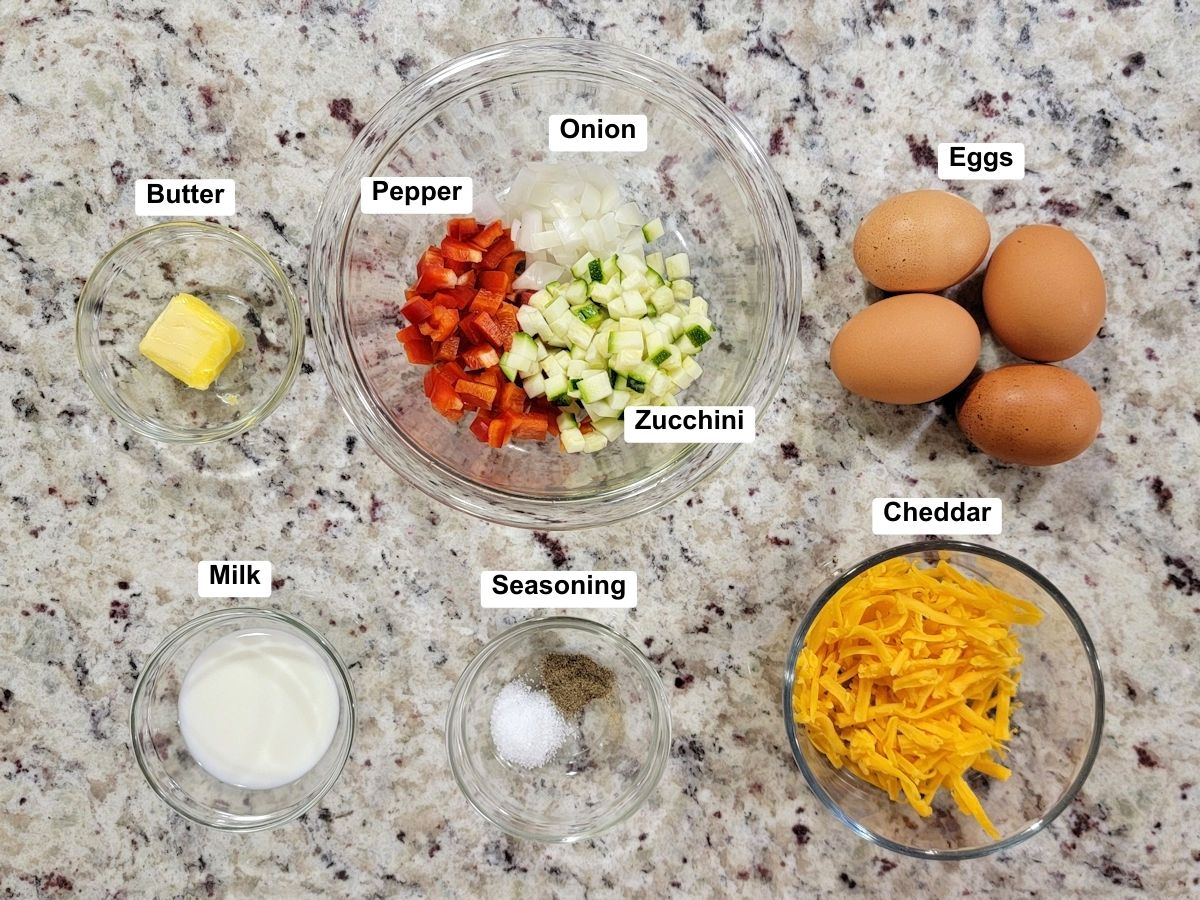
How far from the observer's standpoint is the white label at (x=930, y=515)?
4.59 ft

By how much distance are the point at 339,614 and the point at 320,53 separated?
903mm

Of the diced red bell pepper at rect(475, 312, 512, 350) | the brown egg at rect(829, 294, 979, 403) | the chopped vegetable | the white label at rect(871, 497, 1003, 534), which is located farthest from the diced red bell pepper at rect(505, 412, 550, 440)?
the white label at rect(871, 497, 1003, 534)

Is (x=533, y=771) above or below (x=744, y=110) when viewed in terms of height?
below

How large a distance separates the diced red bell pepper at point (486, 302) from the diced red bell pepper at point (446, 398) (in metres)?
0.12

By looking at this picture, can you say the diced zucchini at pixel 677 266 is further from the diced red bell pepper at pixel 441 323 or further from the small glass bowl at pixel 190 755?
the small glass bowl at pixel 190 755

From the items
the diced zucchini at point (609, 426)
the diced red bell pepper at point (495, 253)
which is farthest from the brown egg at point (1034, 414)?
the diced red bell pepper at point (495, 253)

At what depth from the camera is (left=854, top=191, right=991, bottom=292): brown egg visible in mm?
1221

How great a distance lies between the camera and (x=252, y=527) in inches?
55.7

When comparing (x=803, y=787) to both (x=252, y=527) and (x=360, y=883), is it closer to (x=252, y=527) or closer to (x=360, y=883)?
(x=360, y=883)

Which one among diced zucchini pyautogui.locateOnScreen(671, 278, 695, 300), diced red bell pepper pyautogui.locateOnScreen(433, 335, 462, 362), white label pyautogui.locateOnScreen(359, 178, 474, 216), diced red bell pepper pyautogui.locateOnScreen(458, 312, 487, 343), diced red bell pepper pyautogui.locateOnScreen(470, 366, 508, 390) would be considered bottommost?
diced red bell pepper pyautogui.locateOnScreen(470, 366, 508, 390)

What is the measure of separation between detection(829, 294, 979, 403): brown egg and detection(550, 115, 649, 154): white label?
1.48 feet

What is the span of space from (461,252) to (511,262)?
0.08 metres

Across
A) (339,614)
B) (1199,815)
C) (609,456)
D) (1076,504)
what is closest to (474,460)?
(609,456)

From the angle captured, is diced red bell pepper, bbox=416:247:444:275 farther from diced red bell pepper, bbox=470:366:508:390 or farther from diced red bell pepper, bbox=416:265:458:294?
diced red bell pepper, bbox=470:366:508:390
